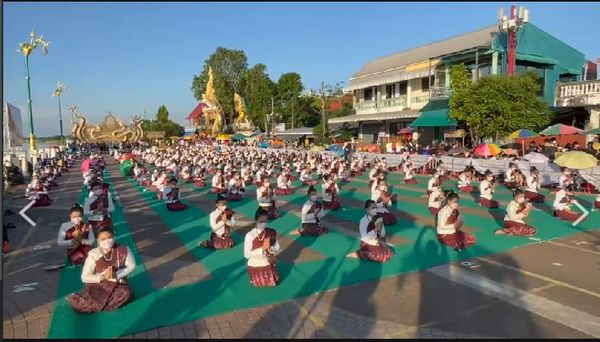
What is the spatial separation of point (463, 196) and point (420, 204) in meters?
2.19

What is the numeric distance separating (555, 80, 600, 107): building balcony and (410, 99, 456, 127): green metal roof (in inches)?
214

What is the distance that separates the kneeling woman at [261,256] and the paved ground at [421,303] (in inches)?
30.2

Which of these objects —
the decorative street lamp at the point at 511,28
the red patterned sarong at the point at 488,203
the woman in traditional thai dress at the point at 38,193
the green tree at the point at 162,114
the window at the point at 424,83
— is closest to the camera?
the red patterned sarong at the point at 488,203

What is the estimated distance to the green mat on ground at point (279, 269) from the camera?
581 centimetres

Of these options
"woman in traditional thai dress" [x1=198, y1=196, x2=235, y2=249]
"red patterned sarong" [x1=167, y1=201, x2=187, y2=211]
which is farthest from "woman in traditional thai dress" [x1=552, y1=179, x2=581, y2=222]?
"red patterned sarong" [x1=167, y1=201, x2=187, y2=211]

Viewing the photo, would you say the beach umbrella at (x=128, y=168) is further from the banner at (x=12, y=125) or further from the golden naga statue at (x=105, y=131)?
the golden naga statue at (x=105, y=131)

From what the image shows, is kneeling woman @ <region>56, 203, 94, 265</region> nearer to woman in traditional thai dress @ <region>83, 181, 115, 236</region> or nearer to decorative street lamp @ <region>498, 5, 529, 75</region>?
woman in traditional thai dress @ <region>83, 181, 115, 236</region>

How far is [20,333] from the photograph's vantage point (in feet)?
18.2

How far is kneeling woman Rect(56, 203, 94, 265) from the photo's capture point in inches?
306

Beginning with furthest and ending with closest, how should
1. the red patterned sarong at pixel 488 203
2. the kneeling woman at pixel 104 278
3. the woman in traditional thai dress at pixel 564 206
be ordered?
the red patterned sarong at pixel 488 203 < the woman in traditional thai dress at pixel 564 206 < the kneeling woman at pixel 104 278

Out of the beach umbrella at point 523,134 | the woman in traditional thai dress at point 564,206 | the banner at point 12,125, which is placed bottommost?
the woman in traditional thai dress at point 564,206

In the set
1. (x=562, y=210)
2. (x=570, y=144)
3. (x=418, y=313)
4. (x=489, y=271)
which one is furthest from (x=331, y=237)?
(x=570, y=144)

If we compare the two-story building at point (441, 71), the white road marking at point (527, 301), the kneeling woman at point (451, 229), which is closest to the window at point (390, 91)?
the two-story building at point (441, 71)

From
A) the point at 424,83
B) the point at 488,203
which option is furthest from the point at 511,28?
the point at 488,203
